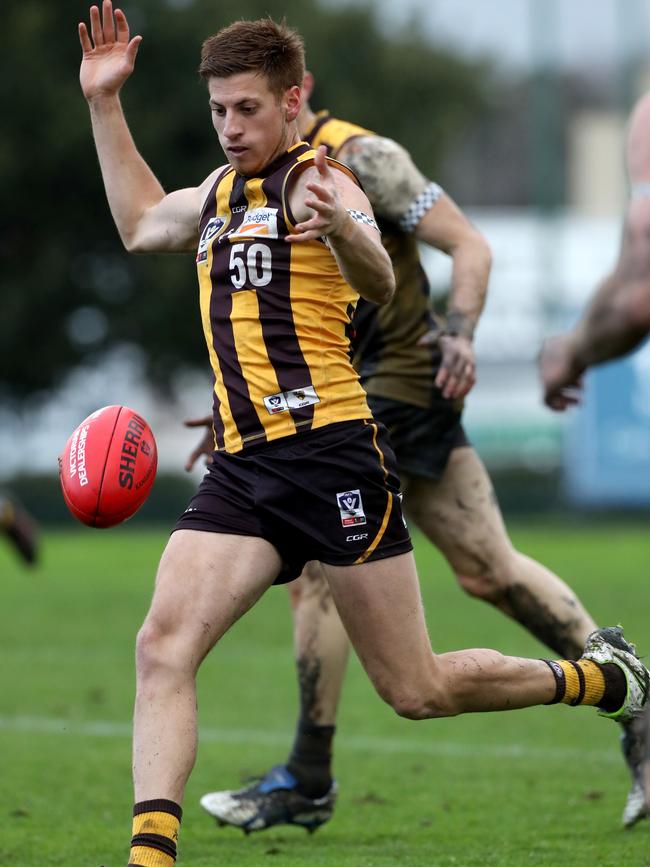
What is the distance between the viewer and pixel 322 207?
459 cm

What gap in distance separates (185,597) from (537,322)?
3170 cm

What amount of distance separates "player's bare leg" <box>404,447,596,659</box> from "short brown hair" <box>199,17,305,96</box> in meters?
2.05

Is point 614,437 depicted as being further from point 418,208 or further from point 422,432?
point 418,208

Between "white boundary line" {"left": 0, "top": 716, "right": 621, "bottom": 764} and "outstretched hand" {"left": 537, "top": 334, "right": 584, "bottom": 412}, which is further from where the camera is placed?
"white boundary line" {"left": 0, "top": 716, "right": 621, "bottom": 764}

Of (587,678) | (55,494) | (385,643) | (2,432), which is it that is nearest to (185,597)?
(385,643)

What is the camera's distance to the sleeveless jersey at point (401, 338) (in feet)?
22.1

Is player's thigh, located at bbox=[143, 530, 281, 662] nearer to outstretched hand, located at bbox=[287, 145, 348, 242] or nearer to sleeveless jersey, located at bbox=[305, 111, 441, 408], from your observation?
outstretched hand, located at bbox=[287, 145, 348, 242]

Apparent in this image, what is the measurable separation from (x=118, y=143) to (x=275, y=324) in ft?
3.71

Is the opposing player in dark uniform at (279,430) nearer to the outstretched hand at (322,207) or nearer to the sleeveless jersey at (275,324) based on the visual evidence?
the sleeveless jersey at (275,324)

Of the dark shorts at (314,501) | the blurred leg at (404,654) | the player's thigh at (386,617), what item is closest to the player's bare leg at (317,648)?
the blurred leg at (404,654)

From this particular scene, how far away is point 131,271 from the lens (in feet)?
113

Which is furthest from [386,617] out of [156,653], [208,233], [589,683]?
[208,233]

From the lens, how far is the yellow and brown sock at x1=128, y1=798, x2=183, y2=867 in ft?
15.0

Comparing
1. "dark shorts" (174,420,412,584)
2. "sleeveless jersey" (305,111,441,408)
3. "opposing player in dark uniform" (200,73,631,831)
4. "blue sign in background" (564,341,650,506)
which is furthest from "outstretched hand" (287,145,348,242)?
"blue sign in background" (564,341,650,506)
